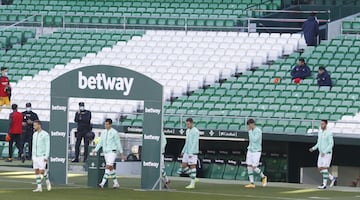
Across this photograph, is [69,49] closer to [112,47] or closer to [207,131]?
[112,47]

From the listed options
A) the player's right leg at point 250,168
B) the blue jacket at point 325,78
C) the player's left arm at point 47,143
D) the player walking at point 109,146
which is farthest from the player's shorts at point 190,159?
the blue jacket at point 325,78

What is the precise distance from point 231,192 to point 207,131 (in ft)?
17.5

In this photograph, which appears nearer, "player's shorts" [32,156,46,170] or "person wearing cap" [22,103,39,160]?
"player's shorts" [32,156,46,170]

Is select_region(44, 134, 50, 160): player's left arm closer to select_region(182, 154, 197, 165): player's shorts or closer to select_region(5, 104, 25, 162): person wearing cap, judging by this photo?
select_region(182, 154, 197, 165): player's shorts

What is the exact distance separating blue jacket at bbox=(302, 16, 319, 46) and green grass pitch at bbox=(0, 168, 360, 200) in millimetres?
9159

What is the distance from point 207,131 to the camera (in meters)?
35.3

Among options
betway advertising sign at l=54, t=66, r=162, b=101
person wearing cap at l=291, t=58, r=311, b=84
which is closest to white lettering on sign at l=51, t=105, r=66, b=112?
betway advertising sign at l=54, t=66, r=162, b=101

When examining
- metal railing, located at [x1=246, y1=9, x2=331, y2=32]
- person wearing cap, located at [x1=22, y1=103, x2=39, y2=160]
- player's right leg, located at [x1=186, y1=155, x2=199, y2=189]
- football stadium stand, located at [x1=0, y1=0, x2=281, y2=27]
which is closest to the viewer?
player's right leg, located at [x1=186, y1=155, x2=199, y2=189]

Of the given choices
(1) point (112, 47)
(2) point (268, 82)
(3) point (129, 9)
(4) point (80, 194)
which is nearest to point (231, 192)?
(4) point (80, 194)

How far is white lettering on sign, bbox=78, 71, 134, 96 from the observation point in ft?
99.6

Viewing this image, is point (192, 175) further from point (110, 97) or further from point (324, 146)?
point (324, 146)

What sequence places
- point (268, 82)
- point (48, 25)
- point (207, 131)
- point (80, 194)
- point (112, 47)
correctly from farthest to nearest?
1. point (48, 25)
2. point (112, 47)
3. point (268, 82)
4. point (207, 131)
5. point (80, 194)

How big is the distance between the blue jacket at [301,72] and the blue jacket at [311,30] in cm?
267

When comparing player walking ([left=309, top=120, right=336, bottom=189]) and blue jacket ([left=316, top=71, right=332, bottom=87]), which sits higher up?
blue jacket ([left=316, top=71, right=332, bottom=87])
